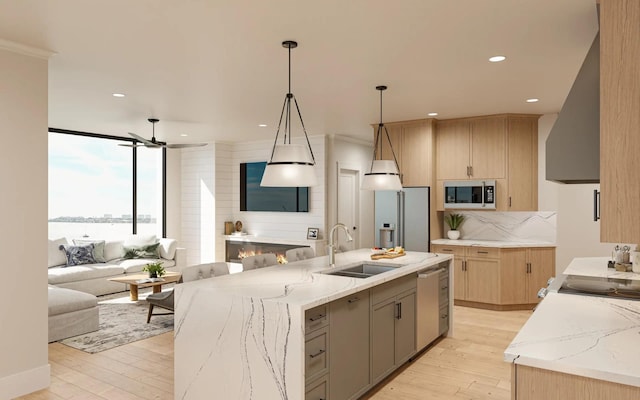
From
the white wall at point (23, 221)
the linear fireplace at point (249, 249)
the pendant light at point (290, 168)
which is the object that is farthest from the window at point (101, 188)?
the pendant light at point (290, 168)

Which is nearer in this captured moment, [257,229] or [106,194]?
[106,194]

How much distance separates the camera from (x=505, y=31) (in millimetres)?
3031

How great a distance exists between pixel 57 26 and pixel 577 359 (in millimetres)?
3435

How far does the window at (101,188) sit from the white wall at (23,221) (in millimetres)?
4097

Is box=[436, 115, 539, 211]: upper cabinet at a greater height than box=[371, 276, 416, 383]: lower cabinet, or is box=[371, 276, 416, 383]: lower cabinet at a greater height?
box=[436, 115, 539, 211]: upper cabinet

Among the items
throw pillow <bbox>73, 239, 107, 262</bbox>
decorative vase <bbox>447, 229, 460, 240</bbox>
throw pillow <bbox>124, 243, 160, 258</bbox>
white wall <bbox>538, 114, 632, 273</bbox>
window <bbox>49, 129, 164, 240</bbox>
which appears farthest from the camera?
throw pillow <bbox>124, 243, 160, 258</bbox>

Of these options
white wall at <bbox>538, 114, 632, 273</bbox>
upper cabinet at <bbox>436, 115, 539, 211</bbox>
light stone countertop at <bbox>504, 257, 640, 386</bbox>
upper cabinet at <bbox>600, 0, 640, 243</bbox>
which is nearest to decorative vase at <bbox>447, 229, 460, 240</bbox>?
upper cabinet at <bbox>436, 115, 539, 211</bbox>

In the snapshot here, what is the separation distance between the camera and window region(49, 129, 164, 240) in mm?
7188

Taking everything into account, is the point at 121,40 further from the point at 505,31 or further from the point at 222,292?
the point at 505,31

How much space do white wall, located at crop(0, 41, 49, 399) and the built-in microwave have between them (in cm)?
492

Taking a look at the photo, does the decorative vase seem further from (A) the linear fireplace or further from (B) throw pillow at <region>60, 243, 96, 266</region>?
(B) throw pillow at <region>60, 243, 96, 266</region>

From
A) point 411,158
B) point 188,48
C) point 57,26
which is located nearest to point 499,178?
point 411,158

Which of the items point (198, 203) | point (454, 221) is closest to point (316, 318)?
point (454, 221)

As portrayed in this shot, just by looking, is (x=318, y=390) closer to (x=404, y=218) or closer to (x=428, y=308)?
(x=428, y=308)
